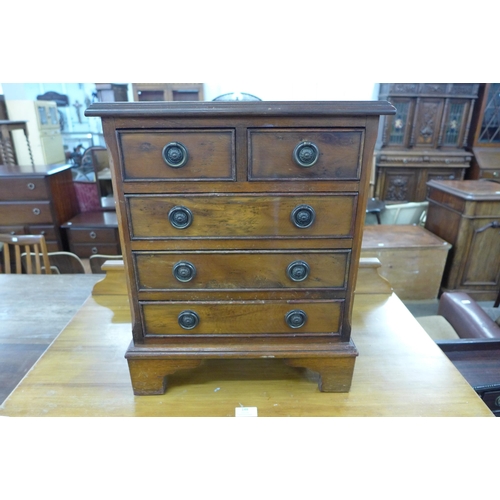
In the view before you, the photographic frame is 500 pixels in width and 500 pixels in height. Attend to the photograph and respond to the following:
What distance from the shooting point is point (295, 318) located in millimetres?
744

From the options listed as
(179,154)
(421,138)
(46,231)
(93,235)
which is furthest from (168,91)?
(179,154)

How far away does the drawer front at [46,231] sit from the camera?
2715mm

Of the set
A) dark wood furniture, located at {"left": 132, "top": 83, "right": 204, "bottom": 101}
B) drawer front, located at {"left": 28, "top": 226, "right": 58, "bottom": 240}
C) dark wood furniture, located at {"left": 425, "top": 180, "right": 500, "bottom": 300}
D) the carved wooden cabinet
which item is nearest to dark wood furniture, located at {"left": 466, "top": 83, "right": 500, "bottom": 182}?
the carved wooden cabinet

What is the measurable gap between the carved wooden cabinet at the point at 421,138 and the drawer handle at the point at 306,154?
3.30 meters

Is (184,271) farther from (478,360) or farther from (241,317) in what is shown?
(478,360)

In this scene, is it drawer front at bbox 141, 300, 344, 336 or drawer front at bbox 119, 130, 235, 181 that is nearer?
drawer front at bbox 119, 130, 235, 181

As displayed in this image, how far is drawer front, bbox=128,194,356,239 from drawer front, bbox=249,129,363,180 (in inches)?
1.6

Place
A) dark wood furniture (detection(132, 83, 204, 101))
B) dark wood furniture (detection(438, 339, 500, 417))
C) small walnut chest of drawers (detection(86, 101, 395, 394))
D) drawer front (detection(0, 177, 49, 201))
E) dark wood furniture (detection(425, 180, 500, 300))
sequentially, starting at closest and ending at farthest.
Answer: small walnut chest of drawers (detection(86, 101, 395, 394))
dark wood furniture (detection(438, 339, 500, 417))
dark wood furniture (detection(425, 180, 500, 300))
drawer front (detection(0, 177, 49, 201))
dark wood furniture (detection(132, 83, 204, 101))

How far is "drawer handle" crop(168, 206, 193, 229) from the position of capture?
26.1 inches

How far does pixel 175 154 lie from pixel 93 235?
2462 mm

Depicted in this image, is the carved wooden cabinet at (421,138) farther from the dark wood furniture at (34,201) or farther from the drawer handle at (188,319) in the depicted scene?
the drawer handle at (188,319)

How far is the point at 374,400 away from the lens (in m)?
0.77

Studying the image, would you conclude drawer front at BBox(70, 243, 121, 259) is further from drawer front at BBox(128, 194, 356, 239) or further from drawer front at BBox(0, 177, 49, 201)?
drawer front at BBox(128, 194, 356, 239)
